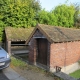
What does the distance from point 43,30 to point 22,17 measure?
34.9ft

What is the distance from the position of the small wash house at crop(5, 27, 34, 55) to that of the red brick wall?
723 cm

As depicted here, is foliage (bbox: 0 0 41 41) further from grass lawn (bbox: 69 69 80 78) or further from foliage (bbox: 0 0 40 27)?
grass lawn (bbox: 69 69 80 78)

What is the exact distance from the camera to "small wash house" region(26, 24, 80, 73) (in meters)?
10.7

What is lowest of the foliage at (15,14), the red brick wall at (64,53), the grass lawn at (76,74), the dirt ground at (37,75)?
the grass lawn at (76,74)

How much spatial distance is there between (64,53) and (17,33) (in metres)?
8.74

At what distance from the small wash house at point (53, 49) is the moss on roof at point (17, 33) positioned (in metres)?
4.84

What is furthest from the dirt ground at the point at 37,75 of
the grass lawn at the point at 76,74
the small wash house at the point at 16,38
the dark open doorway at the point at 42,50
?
the small wash house at the point at 16,38

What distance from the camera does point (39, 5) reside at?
81.8 ft

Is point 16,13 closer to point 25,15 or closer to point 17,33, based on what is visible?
point 25,15

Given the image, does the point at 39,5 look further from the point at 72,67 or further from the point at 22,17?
the point at 72,67

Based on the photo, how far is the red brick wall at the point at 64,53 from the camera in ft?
35.4

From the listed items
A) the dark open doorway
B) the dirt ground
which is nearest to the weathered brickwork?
the dark open doorway

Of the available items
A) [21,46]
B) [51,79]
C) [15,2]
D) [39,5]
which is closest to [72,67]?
[51,79]

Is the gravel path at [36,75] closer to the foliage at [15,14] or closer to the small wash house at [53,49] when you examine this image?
the small wash house at [53,49]
